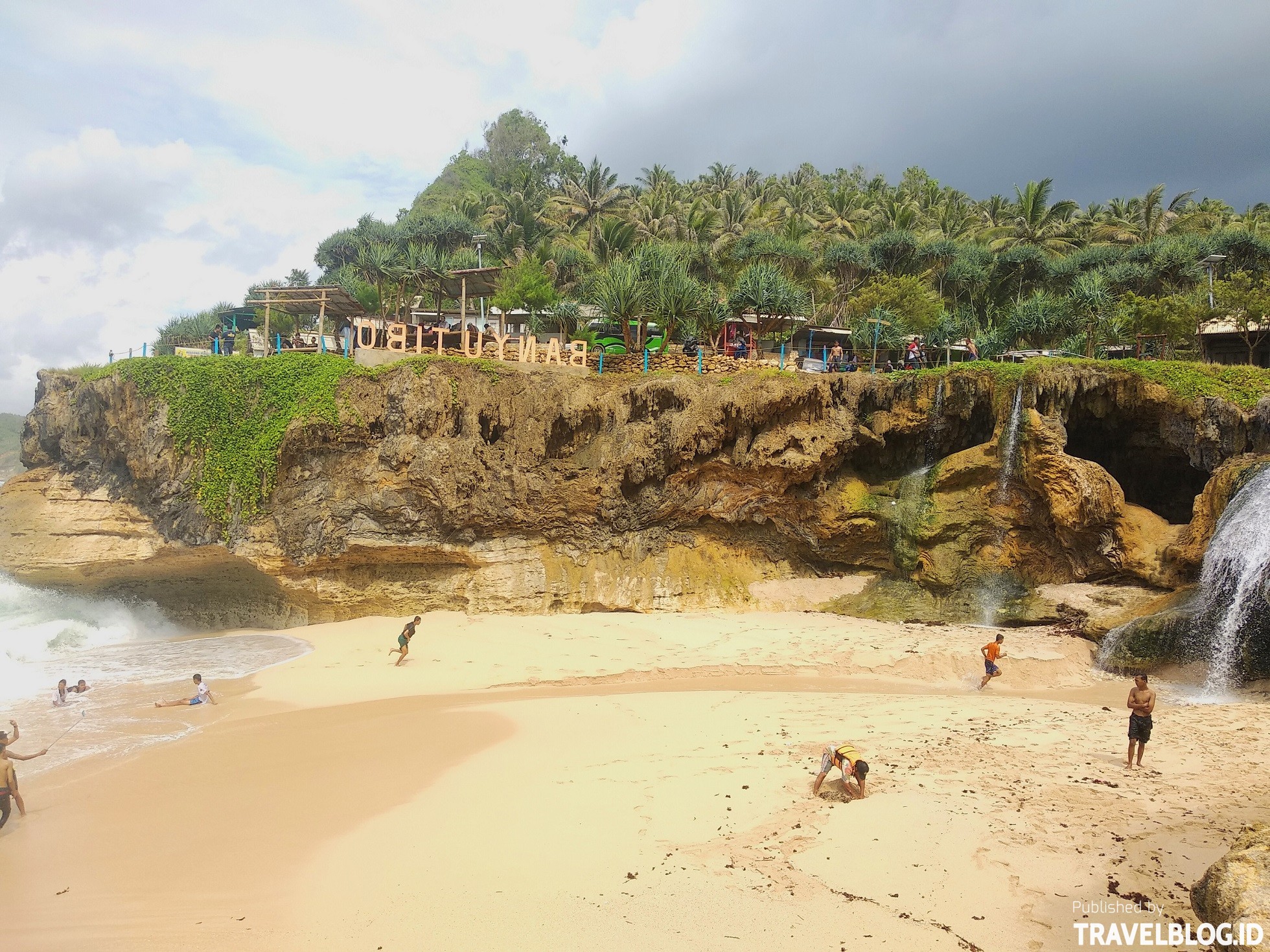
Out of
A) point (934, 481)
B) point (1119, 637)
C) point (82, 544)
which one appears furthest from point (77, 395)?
point (1119, 637)

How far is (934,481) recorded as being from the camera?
20719 millimetres

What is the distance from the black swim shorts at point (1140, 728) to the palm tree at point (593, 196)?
45.8 metres

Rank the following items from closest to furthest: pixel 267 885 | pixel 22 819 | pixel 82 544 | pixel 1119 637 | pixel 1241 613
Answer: pixel 267 885 < pixel 22 819 < pixel 1241 613 < pixel 1119 637 < pixel 82 544

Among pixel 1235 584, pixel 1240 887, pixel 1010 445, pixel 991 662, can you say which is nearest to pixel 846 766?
pixel 1240 887

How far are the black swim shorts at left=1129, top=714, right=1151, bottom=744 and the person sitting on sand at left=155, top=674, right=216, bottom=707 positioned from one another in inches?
655

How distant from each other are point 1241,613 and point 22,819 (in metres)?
20.9

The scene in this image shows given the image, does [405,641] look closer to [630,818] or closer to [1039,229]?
[630,818]

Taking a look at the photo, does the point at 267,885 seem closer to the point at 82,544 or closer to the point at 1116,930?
the point at 1116,930

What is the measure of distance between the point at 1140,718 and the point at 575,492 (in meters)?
15.3

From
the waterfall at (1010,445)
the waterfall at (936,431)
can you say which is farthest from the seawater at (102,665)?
the waterfall at (1010,445)

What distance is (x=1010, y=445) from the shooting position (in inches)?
780

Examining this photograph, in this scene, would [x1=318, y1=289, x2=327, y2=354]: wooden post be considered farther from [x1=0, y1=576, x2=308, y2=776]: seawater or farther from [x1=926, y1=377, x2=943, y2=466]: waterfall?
[x1=926, y1=377, x2=943, y2=466]: waterfall

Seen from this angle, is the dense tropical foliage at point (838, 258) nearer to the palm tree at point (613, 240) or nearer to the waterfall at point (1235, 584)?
the palm tree at point (613, 240)

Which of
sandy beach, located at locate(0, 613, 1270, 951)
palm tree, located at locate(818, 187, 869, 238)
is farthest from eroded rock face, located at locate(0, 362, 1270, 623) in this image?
palm tree, located at locate(818, 187, 869, 238)
